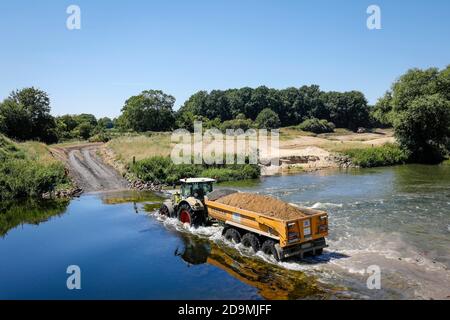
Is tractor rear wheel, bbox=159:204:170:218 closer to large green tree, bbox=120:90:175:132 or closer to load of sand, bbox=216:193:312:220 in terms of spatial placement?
load of sand, bbox=216:193:312:220

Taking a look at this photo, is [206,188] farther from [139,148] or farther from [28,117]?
[28,117]

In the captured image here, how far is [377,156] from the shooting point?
50781 millimetres

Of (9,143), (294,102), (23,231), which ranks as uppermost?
(294,102)

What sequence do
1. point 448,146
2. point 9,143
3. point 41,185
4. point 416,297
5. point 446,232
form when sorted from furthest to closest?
1. point 448,146
2. point 9,143
3. point 41,185
4. point 446,232
5. point 416,297

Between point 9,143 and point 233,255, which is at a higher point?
point 9,143

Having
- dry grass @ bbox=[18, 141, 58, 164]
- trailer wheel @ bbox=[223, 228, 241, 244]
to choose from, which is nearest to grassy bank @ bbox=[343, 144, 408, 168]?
dry grass @ bbox=[18, 141, 58, 164]

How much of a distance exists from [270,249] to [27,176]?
24.7 meters

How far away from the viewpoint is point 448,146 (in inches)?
2140

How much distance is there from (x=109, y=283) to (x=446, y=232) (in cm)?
1570

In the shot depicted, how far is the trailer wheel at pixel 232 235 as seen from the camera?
18.1 m

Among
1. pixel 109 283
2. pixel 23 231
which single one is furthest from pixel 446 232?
pixel 23 231
